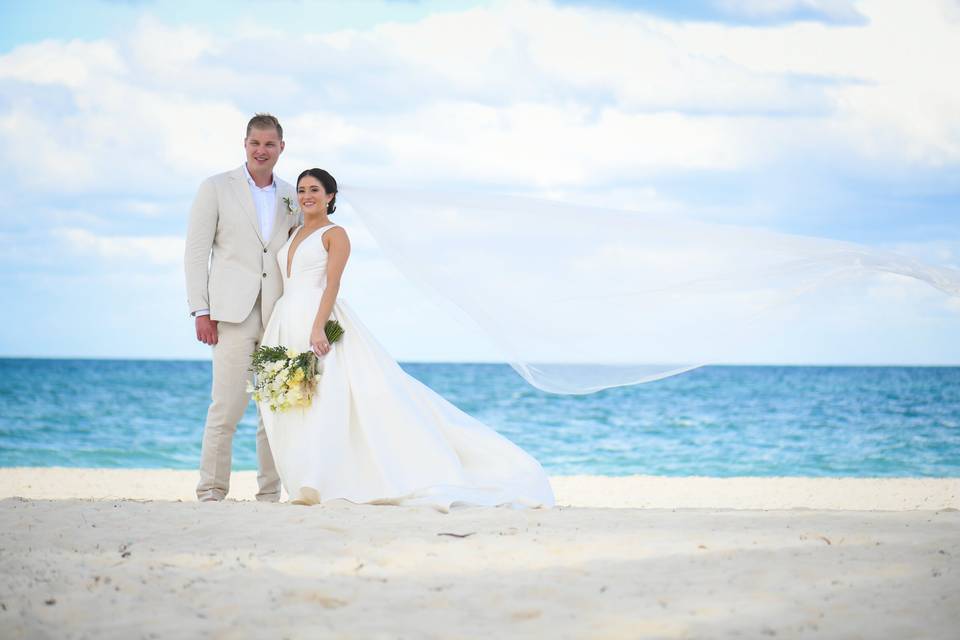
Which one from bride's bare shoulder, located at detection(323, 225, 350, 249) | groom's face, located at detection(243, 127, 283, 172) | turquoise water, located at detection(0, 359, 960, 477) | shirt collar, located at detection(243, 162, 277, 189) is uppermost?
groom's face, located at detection(243, 127, 283, 172)

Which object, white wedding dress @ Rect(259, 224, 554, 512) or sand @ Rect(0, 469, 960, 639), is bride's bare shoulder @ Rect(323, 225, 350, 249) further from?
sand @ Rect(0, 469, 960, 639)

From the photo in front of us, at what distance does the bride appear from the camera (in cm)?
541

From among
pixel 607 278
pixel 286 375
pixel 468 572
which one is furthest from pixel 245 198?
pixel 468 572

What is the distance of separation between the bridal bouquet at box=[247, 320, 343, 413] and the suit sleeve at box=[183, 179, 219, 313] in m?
0.51

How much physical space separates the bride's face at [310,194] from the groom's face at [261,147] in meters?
0.31

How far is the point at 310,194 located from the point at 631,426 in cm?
1592

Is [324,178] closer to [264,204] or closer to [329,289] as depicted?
[264,204]

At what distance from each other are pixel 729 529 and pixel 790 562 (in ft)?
2.32

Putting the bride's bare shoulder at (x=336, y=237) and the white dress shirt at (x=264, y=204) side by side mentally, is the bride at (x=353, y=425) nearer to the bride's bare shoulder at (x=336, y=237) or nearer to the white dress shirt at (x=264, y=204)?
the bride's bare shoulder at (x=336, y=237)

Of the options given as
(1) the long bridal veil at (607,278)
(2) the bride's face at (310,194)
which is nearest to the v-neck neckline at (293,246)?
(2) the bride's face at (310,194)

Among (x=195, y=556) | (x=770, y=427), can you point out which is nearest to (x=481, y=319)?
(x=195, y=556)

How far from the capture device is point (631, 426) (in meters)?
20.7

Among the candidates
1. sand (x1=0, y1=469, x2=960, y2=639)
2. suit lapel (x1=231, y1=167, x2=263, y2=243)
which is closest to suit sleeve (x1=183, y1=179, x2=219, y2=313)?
suit lapel (x1=231, y1=167, x2=263, y2=243)

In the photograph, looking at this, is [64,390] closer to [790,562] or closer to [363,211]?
[363,211]
